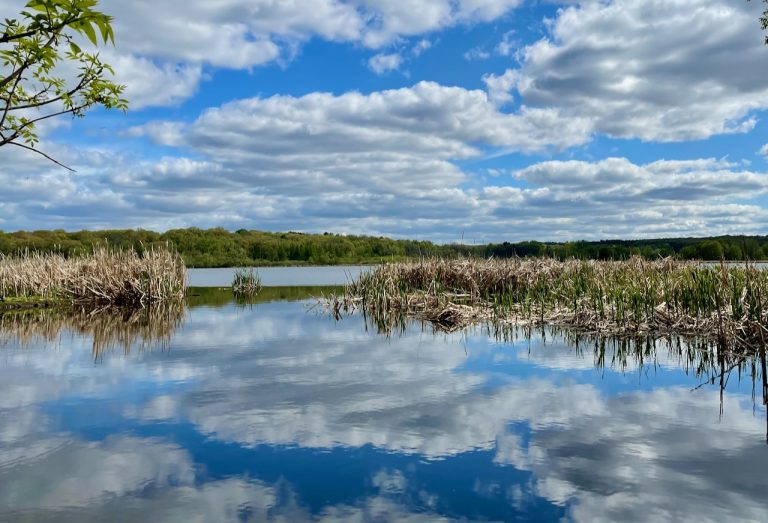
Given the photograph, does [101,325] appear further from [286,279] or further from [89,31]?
[286,279]

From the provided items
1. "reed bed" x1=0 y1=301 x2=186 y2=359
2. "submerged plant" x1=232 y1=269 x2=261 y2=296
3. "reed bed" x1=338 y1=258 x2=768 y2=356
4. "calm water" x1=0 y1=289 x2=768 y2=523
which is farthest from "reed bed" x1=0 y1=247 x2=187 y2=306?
"calm water" x1=0 y1=289 x2=768 y2=523

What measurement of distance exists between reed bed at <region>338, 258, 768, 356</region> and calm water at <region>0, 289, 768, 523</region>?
2217mm

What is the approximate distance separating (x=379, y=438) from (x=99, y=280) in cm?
2052

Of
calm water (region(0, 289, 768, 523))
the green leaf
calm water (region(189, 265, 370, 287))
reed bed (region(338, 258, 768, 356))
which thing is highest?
the green leaf

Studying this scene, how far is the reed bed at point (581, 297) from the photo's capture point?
12.3m

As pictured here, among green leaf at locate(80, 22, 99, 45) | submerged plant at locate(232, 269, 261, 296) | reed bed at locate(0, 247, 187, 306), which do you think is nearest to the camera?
green leaf at locate(80, 22, 99, 45)

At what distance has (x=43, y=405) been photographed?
804cm

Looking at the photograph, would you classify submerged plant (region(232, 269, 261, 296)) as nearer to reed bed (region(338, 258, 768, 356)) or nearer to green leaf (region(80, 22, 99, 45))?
reed bed (region(338, 258, 768, 356))

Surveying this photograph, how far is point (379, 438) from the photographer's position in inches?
245

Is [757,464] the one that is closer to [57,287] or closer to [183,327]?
[183,327]

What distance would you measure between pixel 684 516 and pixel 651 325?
10.8m

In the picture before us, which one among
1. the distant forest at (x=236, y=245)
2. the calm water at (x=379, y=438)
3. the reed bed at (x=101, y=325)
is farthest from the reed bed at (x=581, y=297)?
the distant forest at (x=236, y=245)

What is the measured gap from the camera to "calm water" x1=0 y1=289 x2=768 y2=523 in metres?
4.62

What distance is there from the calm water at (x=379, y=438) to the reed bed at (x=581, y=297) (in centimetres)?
222
